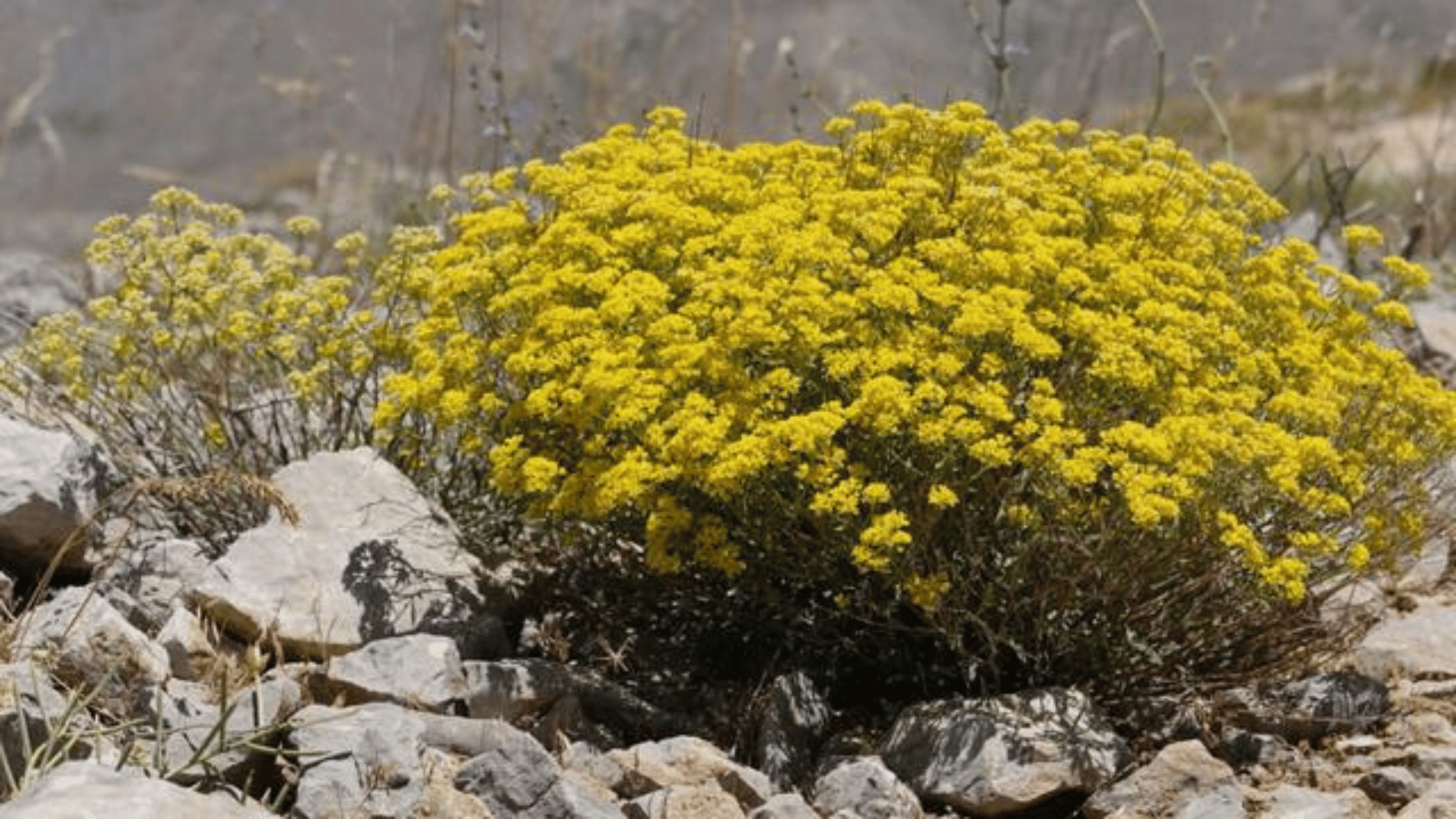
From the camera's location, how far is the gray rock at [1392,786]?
424cm

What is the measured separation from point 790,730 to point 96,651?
1451mm

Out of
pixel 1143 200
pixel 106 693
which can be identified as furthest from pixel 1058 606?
pixel 106 693

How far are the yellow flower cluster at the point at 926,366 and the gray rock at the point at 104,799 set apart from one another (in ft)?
3.86

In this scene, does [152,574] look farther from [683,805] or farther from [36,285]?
[36,285]

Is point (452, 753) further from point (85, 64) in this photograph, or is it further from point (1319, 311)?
point (85, 64)

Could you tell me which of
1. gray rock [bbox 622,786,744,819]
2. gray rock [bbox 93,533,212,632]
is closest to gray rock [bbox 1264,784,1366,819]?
gray rock [bbox 622,786,744,819]

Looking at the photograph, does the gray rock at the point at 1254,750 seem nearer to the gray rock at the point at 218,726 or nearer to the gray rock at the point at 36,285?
the gray rock at the point at 218,726

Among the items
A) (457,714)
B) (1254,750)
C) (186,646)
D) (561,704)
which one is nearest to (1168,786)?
(1254,750)

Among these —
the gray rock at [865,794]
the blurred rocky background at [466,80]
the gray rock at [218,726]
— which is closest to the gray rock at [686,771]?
the gray rock at [865,794]

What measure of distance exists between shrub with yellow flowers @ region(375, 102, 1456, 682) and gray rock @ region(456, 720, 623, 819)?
607mm

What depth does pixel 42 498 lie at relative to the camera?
15.4 ft

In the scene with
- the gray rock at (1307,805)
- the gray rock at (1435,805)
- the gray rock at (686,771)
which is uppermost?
the gray rock at (1435,805)

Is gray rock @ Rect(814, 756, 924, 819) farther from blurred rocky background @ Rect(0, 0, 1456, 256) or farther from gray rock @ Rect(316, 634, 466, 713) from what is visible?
blurred rocky background @ Rect(0, 0, 1456, 256)

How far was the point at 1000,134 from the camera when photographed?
4.89m
